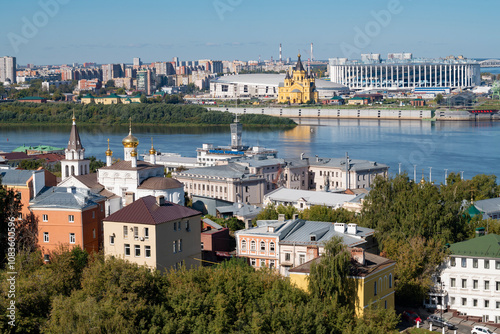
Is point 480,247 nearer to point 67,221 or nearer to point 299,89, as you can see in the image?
point 67,221

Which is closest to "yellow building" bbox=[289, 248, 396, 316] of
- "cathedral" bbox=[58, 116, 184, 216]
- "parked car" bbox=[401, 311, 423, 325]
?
"parked car" bbox=[401, 311, 423, 325]

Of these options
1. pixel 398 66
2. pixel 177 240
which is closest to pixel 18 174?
pixel 177 240

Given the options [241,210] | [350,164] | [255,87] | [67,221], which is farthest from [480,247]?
[255,87]

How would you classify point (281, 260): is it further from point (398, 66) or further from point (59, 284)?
point (398, 66)

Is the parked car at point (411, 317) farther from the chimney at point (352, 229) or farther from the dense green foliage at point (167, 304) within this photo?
the dense green foliage at point (167, 304)

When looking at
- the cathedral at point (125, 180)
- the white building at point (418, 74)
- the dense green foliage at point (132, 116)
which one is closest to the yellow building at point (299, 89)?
the dense green foliage at point (132, 116)
